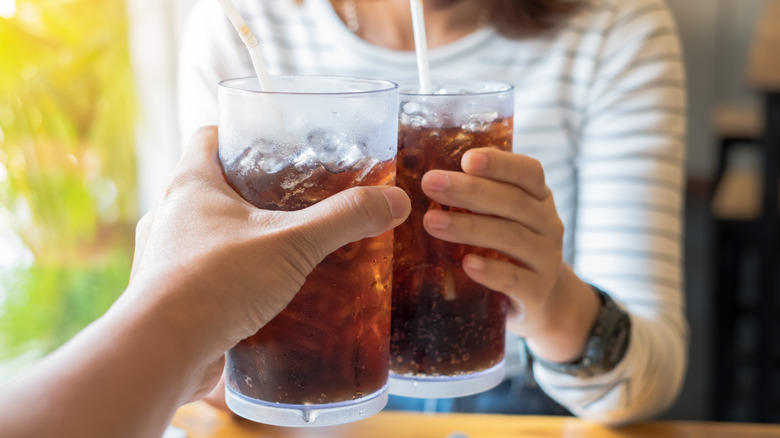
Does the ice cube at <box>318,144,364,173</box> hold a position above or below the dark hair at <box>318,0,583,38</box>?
below

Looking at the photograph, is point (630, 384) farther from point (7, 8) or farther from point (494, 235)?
point (7, 8)

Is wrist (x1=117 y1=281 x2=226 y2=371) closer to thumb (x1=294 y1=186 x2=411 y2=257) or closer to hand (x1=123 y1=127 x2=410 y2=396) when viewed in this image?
hand (x1=123 y1=127 x2=410 y2=396)

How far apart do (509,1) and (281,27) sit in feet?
1.50

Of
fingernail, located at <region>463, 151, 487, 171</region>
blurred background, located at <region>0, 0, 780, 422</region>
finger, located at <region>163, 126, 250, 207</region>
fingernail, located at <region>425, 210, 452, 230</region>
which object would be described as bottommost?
blurred background, located at <region>0, 0, 780, 422</region>

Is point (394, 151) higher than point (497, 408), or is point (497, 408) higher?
point (394, 151)

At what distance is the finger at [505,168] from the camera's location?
0.77m

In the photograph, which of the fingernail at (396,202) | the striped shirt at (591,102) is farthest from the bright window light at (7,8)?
the fingernail at (396,202)

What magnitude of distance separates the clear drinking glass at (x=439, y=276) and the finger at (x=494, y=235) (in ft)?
0.06

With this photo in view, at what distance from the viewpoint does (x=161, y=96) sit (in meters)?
2.99

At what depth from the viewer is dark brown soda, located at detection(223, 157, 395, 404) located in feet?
2.18

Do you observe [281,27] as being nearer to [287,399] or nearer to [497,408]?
[497,408]

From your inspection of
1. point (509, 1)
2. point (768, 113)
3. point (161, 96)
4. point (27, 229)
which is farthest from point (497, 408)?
point (161, 96)

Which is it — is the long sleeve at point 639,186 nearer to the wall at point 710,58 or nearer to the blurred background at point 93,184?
the blurred background at point 93,184

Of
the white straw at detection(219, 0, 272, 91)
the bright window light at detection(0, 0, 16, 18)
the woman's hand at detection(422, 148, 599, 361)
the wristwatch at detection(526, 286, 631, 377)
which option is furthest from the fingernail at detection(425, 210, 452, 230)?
the bright window light at detection(0, 0, 16, 18)
